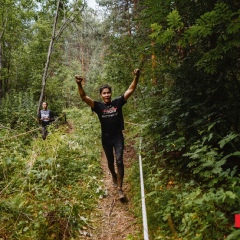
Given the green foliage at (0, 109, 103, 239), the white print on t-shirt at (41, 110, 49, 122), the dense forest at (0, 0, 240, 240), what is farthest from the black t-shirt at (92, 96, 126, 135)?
the white print on t-shirt at (41, 110, 49, 122)

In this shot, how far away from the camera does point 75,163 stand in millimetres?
6441

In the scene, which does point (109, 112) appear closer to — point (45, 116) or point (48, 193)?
point (48, 193)

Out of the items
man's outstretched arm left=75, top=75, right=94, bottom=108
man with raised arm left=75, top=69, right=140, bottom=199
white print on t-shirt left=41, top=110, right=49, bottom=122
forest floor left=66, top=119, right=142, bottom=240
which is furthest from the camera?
white print on t-shirt left=41, top=110, right=49, bottom=122

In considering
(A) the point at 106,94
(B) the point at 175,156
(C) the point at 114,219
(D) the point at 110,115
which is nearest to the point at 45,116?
(A) the point at 106,94

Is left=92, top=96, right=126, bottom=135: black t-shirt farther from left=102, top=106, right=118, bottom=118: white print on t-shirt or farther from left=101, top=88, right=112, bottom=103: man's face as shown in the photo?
left=101, top=88, right=112, bottom=103: man's face

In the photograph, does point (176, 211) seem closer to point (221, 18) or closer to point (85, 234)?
point (85, 234)

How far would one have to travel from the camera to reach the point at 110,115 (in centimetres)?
494

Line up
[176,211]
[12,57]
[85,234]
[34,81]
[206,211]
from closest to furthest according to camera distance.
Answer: [206,211]
[176,211]
[85,234]
[34,81]
[12,57]

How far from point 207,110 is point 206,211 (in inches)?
77.0

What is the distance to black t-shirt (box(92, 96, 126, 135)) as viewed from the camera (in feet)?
16.2

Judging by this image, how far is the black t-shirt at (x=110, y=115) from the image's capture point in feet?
16.2

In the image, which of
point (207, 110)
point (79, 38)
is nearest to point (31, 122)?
point (207, 110)

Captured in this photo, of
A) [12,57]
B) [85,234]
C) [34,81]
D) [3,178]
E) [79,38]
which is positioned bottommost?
[85,234]

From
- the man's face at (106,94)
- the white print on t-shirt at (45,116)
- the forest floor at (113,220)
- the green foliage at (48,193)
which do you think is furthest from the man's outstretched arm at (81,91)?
the white print on t-shirt at (45,116)
